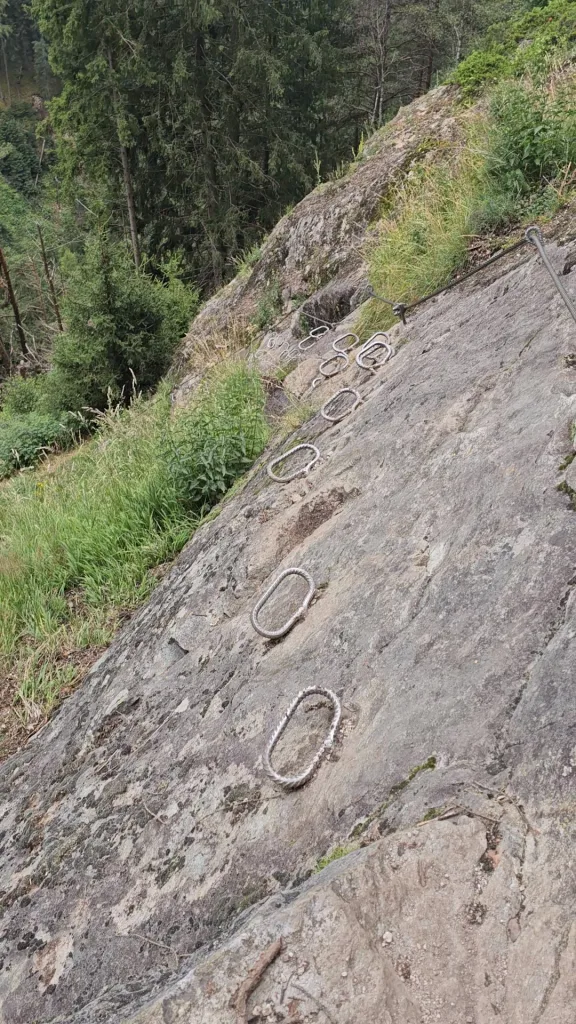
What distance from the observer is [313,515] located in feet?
9.45

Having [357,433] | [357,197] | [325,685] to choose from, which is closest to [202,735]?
[325,685]

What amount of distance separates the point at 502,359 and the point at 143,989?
8.29 feet

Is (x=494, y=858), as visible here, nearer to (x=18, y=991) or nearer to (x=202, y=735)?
(x=202, y=735)

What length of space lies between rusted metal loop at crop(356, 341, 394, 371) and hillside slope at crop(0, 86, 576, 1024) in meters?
0.80

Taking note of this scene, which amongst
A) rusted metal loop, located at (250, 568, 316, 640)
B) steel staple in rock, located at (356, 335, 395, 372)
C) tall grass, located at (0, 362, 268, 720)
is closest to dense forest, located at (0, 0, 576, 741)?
tall grass, located at (0, 362, 268, 720)

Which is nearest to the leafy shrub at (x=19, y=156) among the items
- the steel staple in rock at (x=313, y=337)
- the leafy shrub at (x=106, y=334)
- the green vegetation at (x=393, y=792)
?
the leafy shrub at (x=106, y=334)

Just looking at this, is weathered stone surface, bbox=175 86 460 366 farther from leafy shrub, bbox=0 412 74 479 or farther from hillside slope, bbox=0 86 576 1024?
hillside slope, bbox=0 86 576 1024

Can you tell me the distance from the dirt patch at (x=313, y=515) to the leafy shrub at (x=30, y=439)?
7.61 meters

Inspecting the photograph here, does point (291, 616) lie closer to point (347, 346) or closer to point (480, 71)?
point (347, 346)

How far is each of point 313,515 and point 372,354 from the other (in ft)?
6.09

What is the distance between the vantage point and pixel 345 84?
69.4ft

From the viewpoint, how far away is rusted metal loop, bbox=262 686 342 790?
165 centimetres

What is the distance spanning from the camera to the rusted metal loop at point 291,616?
229cm

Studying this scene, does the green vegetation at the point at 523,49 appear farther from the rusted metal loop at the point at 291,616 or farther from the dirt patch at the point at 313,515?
the rusted metal loop at the point at 291,616
